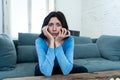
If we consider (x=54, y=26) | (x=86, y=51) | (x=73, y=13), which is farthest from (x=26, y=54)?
(x=73, y=13)

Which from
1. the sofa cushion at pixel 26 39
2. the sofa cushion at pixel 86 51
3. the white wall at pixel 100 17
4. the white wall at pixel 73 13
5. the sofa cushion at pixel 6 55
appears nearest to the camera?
the sofa cushion at pixel 6 55

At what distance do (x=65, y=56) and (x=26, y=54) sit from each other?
1275 mm

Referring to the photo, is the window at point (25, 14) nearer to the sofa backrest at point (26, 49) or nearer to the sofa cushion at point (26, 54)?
the sofa backrest at point (26, 49)

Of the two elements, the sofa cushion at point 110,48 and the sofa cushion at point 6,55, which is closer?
the sofa cushion at point 6,55

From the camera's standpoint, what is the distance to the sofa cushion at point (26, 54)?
2779 mm

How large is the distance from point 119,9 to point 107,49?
3.24 ft

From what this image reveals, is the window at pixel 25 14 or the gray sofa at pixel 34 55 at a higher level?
the window at pixel 25 14

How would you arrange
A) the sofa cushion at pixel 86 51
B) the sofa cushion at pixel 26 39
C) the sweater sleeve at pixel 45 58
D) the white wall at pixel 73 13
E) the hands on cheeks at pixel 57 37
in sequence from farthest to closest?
the white wall at pixel 73 13 → the sofa cushion at pixel 86 51 → the sofa cushion at pixel 26 39 → the hands on cheeks at pixel 57 37 → the sweater sleeve at pixel 45 58

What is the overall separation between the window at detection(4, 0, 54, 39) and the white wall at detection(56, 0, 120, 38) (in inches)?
18.0

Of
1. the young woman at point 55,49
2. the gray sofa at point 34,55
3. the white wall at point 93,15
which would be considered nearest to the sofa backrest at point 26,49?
the gray sofa at point 34,55

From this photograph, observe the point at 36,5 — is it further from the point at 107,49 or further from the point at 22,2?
the point at 107,49

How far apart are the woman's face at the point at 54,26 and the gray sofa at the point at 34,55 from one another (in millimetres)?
730

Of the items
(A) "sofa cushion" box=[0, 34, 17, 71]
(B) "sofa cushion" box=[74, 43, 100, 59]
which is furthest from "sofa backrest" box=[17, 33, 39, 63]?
(B) "sofa cushion" box=[74, 43, 100, 59]

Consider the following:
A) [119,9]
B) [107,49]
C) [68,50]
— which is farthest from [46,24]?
[119,9]
